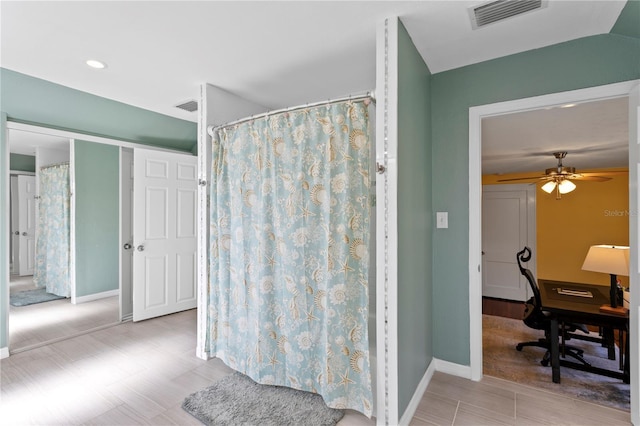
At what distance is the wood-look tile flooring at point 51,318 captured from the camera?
9.12ft

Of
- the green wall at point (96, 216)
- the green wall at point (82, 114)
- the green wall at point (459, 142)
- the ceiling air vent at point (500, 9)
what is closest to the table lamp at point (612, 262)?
the green wall at point (459, 142)

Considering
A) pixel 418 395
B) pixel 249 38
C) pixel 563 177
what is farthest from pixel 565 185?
pixel 249 38

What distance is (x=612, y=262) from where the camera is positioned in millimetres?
2670

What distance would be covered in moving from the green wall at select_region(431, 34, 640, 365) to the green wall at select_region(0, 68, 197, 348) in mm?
3098

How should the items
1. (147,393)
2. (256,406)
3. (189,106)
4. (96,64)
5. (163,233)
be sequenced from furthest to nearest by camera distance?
(163,233)
(189,106)
(96,64)
(147,393)
(256,406)

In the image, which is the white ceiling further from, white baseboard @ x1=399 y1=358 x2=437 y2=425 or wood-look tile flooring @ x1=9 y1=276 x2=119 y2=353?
white baseboard @ x1=399 y1=358 x2=437 y2=425

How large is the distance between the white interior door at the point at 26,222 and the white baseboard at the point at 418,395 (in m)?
3.38

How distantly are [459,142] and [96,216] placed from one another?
361 centimetres

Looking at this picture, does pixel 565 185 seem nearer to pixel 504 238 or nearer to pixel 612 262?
pixel 612 262

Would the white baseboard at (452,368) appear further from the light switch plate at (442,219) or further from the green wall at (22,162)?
the green wall at (22,162)

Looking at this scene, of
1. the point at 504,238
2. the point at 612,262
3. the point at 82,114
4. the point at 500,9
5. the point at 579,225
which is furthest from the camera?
the point at 504,238

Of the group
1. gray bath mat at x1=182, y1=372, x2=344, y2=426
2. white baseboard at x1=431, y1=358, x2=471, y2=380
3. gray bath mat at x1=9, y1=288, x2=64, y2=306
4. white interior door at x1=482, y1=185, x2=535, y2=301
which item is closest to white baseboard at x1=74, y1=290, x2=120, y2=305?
gray bath mat at x1=9, y1=288, x2=64, y2=306

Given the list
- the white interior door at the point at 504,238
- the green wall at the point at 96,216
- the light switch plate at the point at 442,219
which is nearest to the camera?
the light switch plate at the point at 442,219

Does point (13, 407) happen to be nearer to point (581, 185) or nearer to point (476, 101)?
point (476, 101)
